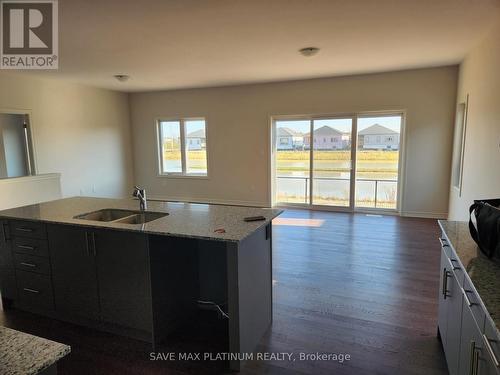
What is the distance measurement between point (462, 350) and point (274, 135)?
19.2 feet

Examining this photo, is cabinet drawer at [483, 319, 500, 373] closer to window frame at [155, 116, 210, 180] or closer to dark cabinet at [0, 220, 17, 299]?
dark cabinet at [0, 220, 17, 299]

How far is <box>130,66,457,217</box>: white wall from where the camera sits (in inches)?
222

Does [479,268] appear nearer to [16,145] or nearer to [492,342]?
[492,342]

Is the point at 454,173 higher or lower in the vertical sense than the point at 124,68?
lower

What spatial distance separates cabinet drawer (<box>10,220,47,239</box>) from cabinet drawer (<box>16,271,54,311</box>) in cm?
34

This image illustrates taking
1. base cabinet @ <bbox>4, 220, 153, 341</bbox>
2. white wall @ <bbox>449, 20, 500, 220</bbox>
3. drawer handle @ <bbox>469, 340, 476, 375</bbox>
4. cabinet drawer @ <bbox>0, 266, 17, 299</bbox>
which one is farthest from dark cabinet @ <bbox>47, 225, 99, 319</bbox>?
white wall @ <bbox>449, 20, 500, 220</bbox>

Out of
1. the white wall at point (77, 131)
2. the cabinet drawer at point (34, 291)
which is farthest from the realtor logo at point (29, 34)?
the cabinet drawer at point (34, 291)

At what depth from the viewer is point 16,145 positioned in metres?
5.88

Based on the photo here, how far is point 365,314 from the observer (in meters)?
2.65

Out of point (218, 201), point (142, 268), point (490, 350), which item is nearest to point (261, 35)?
point (142, 268)

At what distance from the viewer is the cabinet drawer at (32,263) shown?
257 cm

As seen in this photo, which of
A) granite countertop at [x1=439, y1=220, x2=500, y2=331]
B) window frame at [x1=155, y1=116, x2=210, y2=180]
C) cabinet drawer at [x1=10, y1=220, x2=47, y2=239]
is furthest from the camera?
window frame at [x1=155, y1=116, x2=210, y2=180]

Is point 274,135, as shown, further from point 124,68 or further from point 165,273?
point 165,273

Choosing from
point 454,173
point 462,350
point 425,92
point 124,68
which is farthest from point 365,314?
point 124,68
